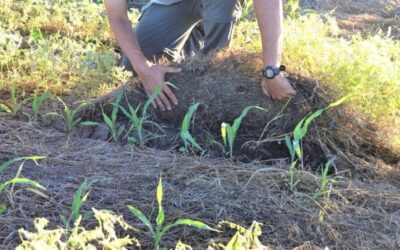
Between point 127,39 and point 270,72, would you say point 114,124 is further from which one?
point 270,72

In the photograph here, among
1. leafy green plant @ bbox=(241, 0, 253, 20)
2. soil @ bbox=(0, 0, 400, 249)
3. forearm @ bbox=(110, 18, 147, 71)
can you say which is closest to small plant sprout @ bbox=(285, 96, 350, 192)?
soil @ bbox=(0, 0, 400, 249)

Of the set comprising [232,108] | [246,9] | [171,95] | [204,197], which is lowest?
[204,197]

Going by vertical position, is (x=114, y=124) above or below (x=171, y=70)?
below

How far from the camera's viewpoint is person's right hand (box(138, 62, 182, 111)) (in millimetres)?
2605

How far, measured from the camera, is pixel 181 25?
353 centimetres

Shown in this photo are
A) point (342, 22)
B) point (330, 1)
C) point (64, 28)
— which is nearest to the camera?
point (64, 28)

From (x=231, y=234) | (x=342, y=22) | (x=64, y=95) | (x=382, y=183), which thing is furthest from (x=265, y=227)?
(x=342, y=22)

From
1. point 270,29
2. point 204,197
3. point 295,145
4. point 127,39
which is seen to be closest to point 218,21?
point 127,39

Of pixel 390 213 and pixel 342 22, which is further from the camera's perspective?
pixel 342 22

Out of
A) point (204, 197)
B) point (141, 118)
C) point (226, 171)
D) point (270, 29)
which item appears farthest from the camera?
point (270, 29)

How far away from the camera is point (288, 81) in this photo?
253cm

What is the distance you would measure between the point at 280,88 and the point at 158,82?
555 mm

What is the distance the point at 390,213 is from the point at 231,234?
24.3 inches

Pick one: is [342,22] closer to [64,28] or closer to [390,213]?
[64,28]
